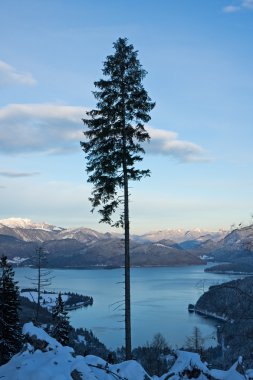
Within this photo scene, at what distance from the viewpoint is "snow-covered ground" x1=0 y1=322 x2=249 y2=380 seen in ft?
22.8

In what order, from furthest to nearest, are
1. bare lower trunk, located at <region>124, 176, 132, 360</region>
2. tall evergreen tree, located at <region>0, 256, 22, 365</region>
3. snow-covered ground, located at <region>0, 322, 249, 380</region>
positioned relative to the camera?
A: tall evergreen tree, located at <region>0, 256, 22, 365</region> → bare lower trunk, located at <region>124, 176, 132, 360</region> → snow-covered ground, located at <region>0, 322, 249, 380</region>

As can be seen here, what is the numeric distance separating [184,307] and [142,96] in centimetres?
15330

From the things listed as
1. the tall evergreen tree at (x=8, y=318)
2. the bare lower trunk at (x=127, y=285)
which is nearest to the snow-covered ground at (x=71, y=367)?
the bare lower trunk at (x=127, y=285)

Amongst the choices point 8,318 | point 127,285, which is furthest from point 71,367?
point 8,318

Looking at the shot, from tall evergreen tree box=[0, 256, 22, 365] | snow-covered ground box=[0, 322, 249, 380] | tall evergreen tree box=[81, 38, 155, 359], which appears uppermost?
tall evergreen tree box=[81, 38, 155, 359]

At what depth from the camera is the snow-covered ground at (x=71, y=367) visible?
22.8 feet

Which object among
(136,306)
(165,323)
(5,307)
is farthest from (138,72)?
(136,306)

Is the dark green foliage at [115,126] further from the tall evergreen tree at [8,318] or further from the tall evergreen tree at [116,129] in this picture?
the tall evergreen tree at [8,318]

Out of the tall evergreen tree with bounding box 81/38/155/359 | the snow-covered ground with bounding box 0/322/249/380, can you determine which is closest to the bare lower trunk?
the tall evergreen tree with bounding box 81/38/155/359

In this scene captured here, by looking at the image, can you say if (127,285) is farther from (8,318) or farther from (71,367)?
(8,318)

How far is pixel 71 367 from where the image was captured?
23.4ft

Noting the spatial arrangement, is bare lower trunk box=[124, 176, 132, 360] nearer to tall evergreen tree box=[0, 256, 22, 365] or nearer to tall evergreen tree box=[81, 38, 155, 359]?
tall evergreen tree box=[81, 38, 155, 359]

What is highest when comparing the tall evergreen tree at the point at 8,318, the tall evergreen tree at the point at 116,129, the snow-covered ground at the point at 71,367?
the tall evergreen tree at the point at 116,129

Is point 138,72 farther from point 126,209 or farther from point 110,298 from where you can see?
point 110,298
